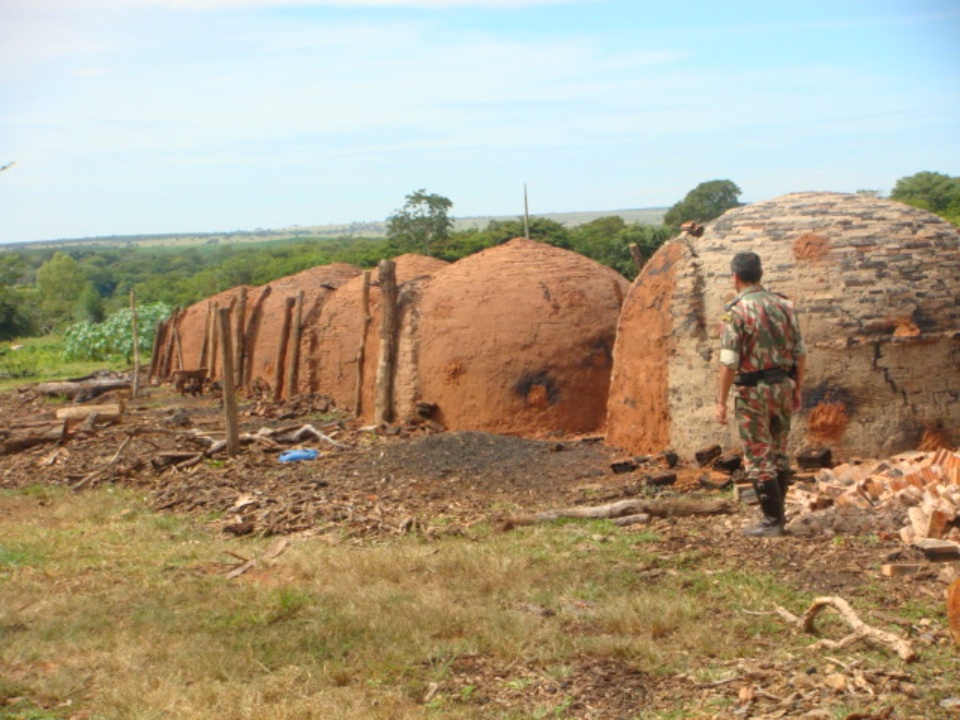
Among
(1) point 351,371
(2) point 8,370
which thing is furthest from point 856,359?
(2) point 8,370

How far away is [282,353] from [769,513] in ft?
43.0

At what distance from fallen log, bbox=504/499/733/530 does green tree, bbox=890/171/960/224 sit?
22.8 metres

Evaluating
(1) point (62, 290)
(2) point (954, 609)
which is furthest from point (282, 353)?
(1) point (62, 290)

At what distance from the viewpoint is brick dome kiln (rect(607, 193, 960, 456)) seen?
393 inches

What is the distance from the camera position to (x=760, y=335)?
7309 millimetres

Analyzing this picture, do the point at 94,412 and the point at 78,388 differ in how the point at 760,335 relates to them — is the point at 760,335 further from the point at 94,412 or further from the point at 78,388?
the point at 78,388

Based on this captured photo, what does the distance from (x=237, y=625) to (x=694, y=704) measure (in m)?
2.84

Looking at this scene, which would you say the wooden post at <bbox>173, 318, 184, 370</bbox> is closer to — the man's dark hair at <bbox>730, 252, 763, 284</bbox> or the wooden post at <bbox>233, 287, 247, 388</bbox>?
the wooden post at <bbox>233, 287, 247, 388</bbox>

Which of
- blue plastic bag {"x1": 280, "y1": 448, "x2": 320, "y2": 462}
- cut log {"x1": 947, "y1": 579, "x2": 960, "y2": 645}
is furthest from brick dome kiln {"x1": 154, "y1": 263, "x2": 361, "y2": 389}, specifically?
cut log {"x1": 947, "y1": 579, "x2": 960, "y2": 645}

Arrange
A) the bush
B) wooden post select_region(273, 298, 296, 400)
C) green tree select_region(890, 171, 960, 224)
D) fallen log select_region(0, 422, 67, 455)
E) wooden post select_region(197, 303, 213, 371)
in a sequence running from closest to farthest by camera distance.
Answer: fallen log select_region(0, 422, 67, 455)
wooden post select_region(273, 298, 296, 400)
wooden post select_region(197, 303, 213, 371)
green tree select_region(890, 171, 960, 224)
the bush

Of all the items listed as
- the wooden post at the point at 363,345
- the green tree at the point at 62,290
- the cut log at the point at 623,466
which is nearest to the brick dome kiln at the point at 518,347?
the wooden post at the point at 363,345

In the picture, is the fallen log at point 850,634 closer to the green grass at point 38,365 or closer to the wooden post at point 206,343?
the wooden post at point 206,343

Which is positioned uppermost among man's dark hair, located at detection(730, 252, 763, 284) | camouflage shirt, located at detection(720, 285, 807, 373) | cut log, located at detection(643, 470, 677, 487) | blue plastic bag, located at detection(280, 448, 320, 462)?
man's dark hair, located at detection(730, 252, 763, 284)

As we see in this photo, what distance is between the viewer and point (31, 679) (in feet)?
19.3
